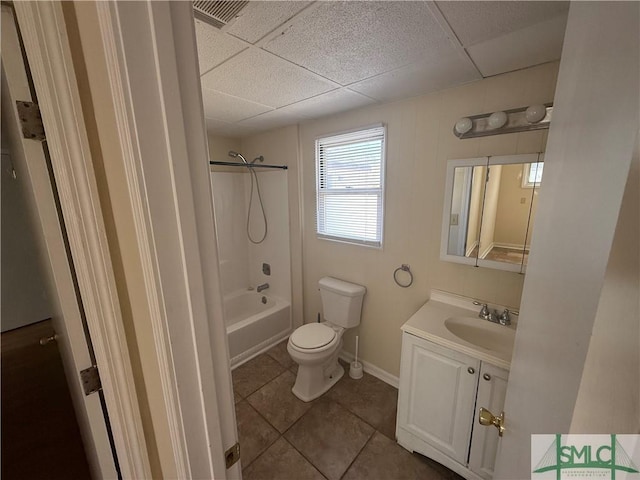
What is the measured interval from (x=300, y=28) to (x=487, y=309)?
1785 mm

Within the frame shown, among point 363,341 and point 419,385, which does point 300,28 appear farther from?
point 363,341

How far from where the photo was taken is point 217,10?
875 millimetres

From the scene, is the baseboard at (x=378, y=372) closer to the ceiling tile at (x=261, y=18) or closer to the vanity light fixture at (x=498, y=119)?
the vanity light fixture at (x=498, y=119)

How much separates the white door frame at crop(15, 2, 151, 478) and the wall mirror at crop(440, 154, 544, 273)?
69.0 inches

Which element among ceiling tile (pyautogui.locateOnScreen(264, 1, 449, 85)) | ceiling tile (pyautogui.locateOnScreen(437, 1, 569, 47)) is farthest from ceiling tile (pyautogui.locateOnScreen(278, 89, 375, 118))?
ceiling tile (pyautogui.locateOnScreen(437, 1, 569, 47))

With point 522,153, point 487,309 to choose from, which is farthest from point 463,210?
point 487,309

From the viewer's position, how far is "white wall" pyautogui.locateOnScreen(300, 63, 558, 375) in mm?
1443

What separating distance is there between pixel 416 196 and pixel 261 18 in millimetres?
1371

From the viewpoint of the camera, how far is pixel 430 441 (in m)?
1.52

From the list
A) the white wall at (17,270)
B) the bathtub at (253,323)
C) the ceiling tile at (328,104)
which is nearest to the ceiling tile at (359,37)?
the ceiling tile at (328,104)

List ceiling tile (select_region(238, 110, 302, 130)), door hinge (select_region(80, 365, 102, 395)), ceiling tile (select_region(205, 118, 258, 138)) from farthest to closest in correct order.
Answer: ceiling tile (select_region(205, 118, 258, 138)) < ceiling tile (select_region(238, 110, 302, 130)) < door hinge (select_region(80, 365, 102, 395))

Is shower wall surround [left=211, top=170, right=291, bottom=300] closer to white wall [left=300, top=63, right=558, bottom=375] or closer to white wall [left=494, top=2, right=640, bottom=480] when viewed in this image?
white wall [left=300, top=63, right=558, bottom=375]

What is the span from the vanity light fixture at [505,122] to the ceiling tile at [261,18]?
1153mm

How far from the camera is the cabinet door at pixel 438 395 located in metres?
1.36
